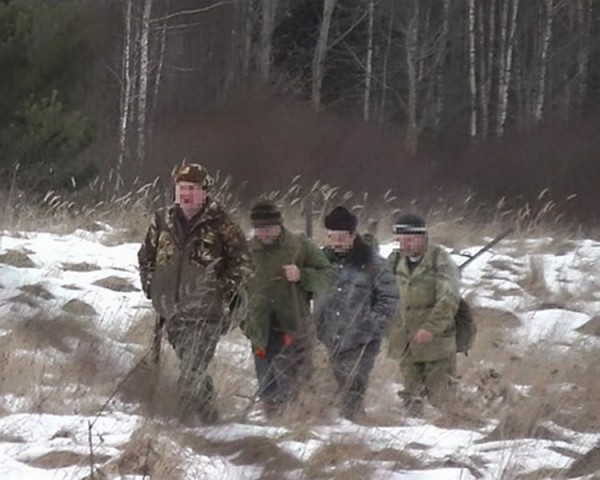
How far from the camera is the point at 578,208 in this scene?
19.7 m

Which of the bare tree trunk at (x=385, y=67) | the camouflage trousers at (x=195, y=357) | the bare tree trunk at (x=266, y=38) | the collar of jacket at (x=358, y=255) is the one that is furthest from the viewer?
the bare tree trunk at (x=385, y=67)

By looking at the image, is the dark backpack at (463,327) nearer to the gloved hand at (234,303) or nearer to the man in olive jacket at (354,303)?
the man in olive jacket at (354,303)

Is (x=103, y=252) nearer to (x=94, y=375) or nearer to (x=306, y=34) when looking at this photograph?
(x=94, y=375)

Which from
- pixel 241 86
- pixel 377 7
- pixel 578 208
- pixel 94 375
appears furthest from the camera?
pixel 377 7

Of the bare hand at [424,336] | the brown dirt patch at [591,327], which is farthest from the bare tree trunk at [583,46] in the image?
the bare hand at [424,336]

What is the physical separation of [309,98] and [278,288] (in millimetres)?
23206

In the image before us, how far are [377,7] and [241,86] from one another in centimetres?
766

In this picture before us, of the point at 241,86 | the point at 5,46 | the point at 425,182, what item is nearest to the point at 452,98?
the point at 241,86

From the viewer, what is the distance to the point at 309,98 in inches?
1197

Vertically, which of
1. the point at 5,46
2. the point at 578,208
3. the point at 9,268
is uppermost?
the point at 5,46

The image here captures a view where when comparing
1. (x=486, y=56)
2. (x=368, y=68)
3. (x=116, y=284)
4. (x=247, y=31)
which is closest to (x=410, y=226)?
(x=116, y=284)

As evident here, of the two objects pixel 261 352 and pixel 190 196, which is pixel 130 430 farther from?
pixel 261 352

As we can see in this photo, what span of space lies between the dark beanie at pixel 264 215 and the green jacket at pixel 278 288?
0.12 m

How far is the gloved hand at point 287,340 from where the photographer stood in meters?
7.36
